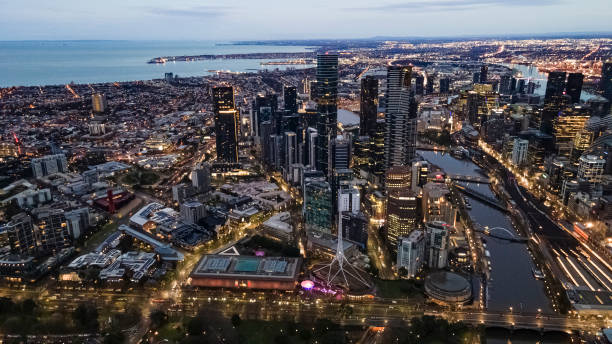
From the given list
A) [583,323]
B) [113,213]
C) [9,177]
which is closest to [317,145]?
[113,213]

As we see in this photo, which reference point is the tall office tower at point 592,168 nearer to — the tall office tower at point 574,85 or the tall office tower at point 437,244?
the tall office tower at point 437,244

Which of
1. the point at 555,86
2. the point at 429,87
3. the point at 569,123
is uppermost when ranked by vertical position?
the point at 555,86

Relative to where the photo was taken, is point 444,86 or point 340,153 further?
point 444,86

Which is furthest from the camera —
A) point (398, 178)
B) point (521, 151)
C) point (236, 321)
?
point (521, 151)

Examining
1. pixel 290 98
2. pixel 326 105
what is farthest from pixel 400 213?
pixel 290 98

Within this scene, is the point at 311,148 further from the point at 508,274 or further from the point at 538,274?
the point at 538,274

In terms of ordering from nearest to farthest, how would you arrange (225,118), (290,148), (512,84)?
(290,148) < (225,118) < (512,84)

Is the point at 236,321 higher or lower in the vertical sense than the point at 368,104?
lower

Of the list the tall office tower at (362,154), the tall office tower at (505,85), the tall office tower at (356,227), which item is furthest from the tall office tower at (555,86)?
the tall office tower at (356,227)

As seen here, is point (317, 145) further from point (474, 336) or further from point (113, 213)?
point (474, 336)
